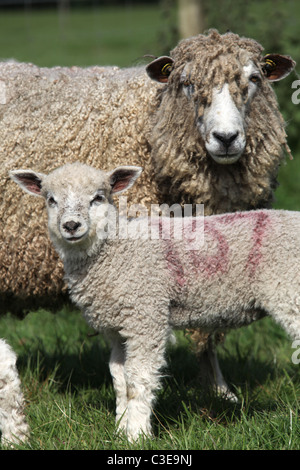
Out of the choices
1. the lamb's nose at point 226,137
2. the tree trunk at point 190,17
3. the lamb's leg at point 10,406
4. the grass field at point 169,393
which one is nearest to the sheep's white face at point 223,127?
the lamb's nose at point 226,137

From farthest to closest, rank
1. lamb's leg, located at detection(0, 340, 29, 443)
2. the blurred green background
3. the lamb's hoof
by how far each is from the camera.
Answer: the blurred green background, the lamb's hoof, lamb's leg, located at detection(0, 340, 29, 443)

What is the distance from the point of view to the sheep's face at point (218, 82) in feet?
10.7

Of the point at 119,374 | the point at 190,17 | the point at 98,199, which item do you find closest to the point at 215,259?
the point at 98,199

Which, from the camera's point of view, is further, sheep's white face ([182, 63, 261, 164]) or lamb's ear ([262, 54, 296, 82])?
lamb's ear ([262, 54, 296, 82])

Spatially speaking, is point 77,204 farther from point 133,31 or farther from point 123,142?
point 133,31

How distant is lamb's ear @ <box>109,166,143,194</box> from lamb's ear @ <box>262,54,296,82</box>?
1.00 metres

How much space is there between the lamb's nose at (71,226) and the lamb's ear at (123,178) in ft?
1.24

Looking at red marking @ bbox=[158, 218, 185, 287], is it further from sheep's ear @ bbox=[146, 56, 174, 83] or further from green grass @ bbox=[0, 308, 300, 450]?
sheep's ear @ bbox=[146, 56, 174, 83]

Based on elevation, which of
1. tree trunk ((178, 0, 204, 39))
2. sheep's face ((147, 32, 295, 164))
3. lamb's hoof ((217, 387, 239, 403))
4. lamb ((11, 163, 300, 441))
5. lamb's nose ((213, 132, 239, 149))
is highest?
tree trunk ((178, 0, 204, 39))

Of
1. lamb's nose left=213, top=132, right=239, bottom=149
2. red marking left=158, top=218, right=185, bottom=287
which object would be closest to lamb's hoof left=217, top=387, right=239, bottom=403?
red marking left=158, top=218, right=185, bottom=287

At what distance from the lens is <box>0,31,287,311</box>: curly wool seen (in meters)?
3.56

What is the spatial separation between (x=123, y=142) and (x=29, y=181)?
2.40 ft

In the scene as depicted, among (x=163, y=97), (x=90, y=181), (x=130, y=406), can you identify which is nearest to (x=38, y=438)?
(x=130, y=406)
